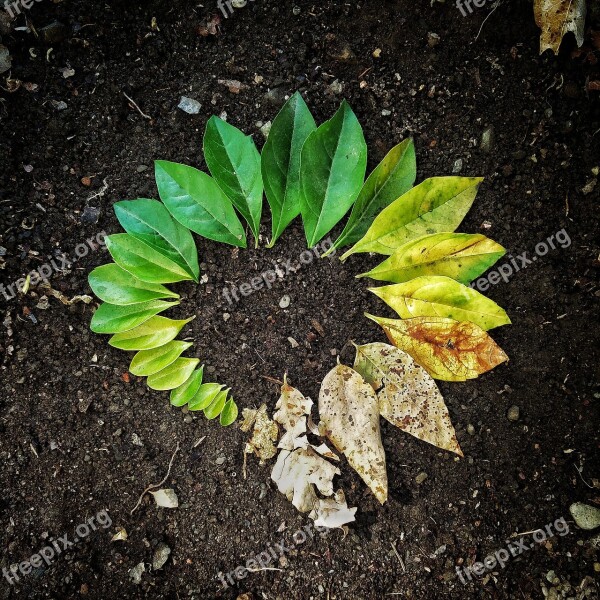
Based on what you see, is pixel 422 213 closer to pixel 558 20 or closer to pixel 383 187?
pixel 383 187

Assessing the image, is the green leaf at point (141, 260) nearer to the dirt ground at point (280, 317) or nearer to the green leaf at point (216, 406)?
the dirt ground at point (280, 317)

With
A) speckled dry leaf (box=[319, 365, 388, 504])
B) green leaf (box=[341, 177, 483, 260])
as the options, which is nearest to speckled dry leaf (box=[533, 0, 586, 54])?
green leaf (box=[341, 177, 483, 260])

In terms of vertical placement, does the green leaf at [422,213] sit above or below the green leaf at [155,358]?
A: above

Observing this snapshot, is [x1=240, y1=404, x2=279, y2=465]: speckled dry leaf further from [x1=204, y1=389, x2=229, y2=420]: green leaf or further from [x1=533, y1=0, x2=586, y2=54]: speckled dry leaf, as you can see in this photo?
[x1=533, y1=0, x2=586, y2=54]: speckled dry leaf

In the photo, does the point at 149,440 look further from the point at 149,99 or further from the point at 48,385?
the point at 149,99

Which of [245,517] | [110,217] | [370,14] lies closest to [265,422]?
[245,517]

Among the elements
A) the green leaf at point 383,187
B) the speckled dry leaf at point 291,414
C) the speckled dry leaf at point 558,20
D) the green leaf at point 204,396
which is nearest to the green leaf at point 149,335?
the green leaf at point 204,396

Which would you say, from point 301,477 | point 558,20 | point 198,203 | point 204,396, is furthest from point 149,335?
point 558,20
